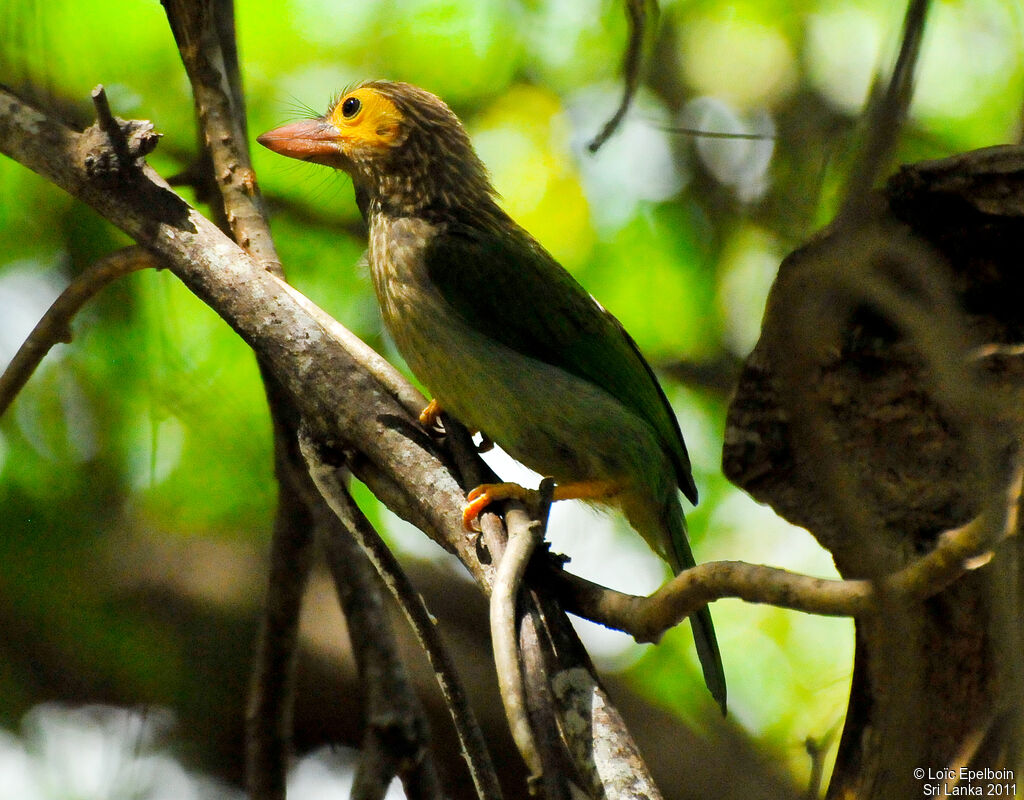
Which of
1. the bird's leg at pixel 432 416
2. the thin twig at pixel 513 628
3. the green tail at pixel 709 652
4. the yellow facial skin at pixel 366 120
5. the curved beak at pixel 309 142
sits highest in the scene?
the yellow facial skin at pixel 366 120

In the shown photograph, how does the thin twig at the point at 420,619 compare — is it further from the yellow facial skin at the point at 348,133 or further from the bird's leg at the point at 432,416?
the yellow facial skin at the point at 348,133

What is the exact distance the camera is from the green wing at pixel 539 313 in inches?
122

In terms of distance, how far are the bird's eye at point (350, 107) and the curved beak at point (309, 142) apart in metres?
0.06

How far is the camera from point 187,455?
4488mm

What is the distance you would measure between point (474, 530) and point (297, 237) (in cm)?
293

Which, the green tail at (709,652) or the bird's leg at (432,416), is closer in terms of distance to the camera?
the bird's leg at (432,416)

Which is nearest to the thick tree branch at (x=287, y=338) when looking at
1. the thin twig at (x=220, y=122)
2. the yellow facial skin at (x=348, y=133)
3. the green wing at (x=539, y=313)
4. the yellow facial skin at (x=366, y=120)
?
the thin twig at (x=220, y=122)

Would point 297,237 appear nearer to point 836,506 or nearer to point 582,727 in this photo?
point 582,727

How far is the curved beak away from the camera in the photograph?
3.41 m

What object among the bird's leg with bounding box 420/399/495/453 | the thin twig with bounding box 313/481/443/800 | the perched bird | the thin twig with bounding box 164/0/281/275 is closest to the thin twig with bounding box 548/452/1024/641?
the bird's leg with bounding box 420/399/495/453

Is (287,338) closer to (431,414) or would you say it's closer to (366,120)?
(431,414)

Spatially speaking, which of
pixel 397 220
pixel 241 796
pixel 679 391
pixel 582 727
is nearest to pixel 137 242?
pixel 397 220

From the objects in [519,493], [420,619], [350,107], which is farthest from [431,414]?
[350,107]

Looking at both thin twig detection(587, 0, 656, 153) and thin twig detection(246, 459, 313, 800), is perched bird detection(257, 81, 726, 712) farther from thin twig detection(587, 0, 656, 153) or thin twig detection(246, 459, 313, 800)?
thin twig detection(246, 459, 313, 800)
